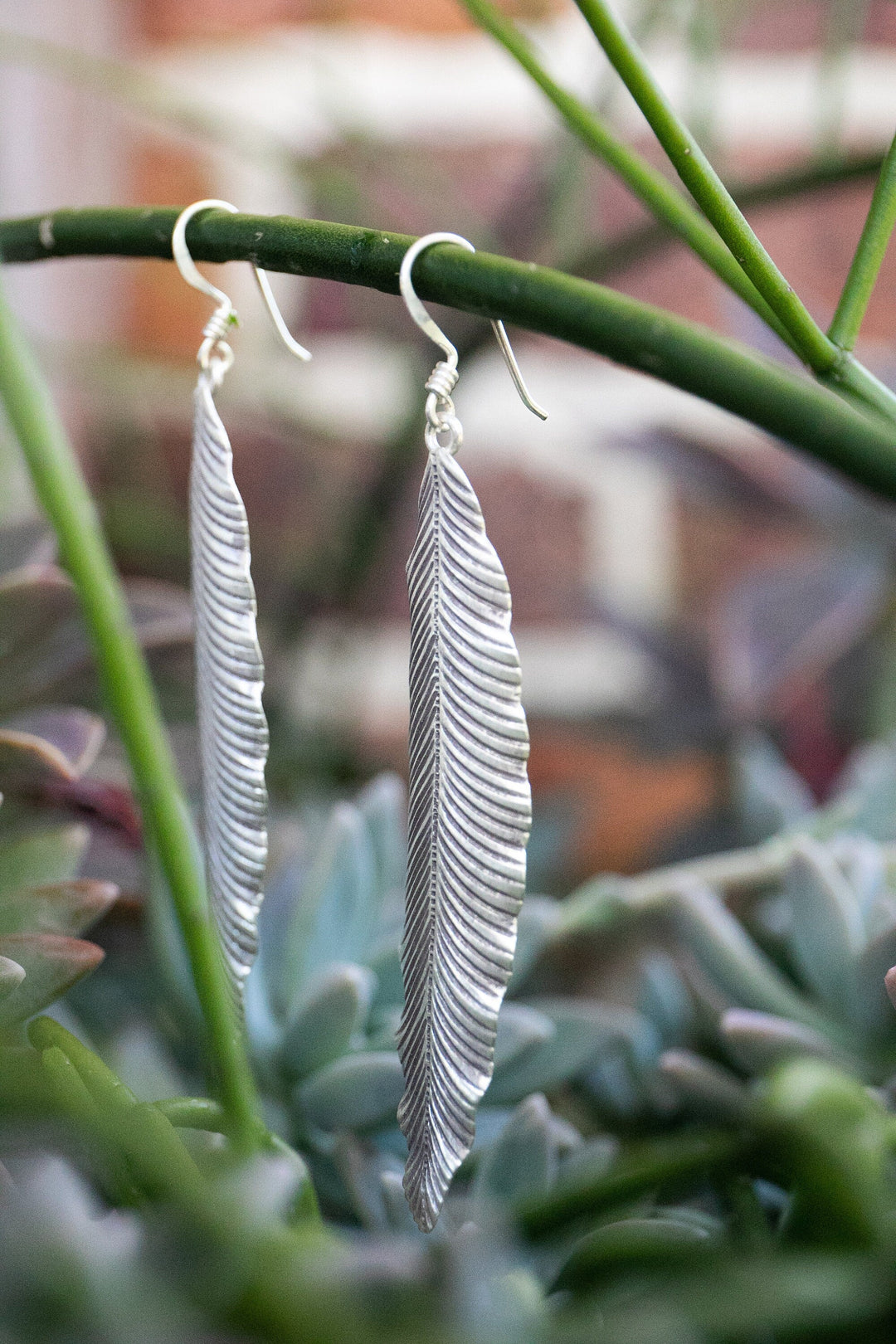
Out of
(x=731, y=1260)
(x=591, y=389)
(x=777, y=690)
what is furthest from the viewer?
(x=591, y=389)

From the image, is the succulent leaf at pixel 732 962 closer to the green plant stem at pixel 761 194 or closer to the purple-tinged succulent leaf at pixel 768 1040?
the purple-tinged succulent leaf at pixel 768 1040

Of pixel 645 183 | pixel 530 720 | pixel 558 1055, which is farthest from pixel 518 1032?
pixel 530 720

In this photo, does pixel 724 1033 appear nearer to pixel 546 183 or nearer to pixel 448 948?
pixel 448 948

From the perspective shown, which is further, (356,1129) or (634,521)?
(634,521)

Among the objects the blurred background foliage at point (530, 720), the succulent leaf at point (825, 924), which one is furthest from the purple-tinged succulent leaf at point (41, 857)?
the succulent leaf at point (825, 924)

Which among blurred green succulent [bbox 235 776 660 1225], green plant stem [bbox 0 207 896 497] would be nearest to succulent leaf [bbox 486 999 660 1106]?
blurred green succulent [bbox 235 776 660 1225]

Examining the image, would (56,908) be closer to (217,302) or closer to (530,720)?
(217,302)

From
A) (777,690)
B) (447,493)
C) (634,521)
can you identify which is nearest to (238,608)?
(447,493)

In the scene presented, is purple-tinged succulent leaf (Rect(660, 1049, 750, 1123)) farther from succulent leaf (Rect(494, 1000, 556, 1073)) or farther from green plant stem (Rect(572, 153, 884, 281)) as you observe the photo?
green plant stem (Rect(572, 153, 884, 281))
